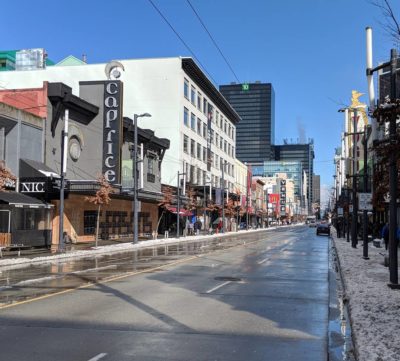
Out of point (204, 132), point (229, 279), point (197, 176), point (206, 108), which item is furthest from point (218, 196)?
point (229, 279)

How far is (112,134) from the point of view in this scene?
4262 centimetres

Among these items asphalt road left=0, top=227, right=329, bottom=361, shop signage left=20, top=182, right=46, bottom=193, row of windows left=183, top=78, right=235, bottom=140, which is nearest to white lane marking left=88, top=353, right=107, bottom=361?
asphalt road left=0, top=227, right=329, bottom=361

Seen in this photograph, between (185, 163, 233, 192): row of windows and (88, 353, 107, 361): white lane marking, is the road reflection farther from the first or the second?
(185, 163, 233, 192): row of windows

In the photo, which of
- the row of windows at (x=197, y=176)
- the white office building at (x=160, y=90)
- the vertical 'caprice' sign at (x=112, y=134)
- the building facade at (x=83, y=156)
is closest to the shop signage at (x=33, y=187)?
the building facade at (x=83, y=156)

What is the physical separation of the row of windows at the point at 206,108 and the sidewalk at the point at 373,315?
5478cm

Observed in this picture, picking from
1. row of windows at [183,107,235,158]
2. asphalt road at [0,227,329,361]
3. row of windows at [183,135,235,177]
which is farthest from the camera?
row of windows at [183,107,235,158]

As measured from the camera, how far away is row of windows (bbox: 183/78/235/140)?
70.2m

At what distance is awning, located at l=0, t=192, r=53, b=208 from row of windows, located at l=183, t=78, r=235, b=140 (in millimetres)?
40707

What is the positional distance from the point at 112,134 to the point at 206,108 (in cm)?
3977

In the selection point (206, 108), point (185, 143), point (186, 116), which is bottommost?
point (185, 143)

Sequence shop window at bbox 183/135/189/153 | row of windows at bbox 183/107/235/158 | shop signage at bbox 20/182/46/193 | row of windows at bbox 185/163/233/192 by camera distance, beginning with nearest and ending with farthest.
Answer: shop signage at bbox 20/182/46/193 → shop window at bbox 183/135/189/153 → row of windows at bbox 185/163/233/192 → row of windows at bbox 183/107/235/158

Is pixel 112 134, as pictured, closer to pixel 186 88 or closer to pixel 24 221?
pixel 24 221

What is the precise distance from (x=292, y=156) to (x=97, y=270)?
546 feet

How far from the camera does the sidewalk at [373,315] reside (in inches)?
285
